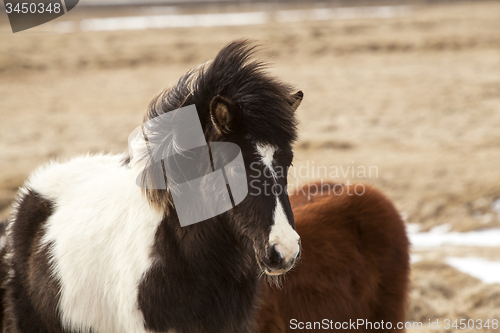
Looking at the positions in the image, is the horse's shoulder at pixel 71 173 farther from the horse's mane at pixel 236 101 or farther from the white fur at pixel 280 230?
the white fur at pixel 280 230

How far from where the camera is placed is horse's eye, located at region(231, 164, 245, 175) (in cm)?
214

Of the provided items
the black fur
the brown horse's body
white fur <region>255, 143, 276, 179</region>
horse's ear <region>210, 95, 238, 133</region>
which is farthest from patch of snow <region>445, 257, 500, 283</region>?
the black fur

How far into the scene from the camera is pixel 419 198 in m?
8.63

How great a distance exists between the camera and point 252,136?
2160mm

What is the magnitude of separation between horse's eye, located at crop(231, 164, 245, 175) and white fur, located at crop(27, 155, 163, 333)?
1.55 ft

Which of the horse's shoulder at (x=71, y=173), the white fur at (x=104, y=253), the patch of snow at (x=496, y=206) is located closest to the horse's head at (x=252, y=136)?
the white fur at (x=104, y=253)

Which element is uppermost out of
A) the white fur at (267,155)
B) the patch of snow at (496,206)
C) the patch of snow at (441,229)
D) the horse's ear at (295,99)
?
the horse's ear at (295,99)

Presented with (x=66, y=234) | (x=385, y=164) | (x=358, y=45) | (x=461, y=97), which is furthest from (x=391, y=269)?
(x=358, y=45)

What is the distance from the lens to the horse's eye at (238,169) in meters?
2.14

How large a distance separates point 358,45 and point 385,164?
11.8 metres

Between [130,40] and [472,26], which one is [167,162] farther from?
[472,26]

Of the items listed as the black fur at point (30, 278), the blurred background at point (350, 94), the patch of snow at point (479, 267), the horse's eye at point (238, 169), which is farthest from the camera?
the blurred background at point (350, 94)

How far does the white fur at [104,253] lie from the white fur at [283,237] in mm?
605

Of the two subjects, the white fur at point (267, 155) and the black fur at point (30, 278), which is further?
the black fur at point (30, 278)
